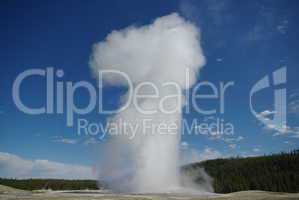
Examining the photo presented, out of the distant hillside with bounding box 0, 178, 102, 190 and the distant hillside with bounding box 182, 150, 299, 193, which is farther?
the distant hillside with bounding box 0, 178, 102, 190

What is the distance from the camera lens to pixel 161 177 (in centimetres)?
6625

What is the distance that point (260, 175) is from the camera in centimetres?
10344

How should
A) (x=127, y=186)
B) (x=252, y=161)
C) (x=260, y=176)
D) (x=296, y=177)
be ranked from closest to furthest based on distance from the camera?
(x=127, y=186) < (x=296, y=177) < (x=260, y=176) < (x=252, y=161)

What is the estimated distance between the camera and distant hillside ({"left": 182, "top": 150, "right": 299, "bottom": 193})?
88.4 meters

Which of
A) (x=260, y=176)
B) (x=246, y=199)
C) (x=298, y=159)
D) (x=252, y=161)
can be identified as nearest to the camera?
(x=246, y=199)

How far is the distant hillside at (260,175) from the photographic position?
290 ft

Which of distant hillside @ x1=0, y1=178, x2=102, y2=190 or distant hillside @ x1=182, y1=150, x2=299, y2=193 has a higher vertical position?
distant hillside @ x1=182, y1=150, x2=299, y2=193

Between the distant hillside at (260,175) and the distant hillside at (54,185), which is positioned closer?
the distant hillside at (260,175)

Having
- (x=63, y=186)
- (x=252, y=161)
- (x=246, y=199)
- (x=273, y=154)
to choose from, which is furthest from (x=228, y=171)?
(x=246, y=199)

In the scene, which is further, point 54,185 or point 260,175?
point 54,185

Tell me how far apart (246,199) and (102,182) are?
41171mm

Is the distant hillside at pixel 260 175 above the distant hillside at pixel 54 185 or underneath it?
above

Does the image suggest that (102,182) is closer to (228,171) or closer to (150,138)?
(150,138)

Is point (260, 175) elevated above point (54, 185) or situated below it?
above
